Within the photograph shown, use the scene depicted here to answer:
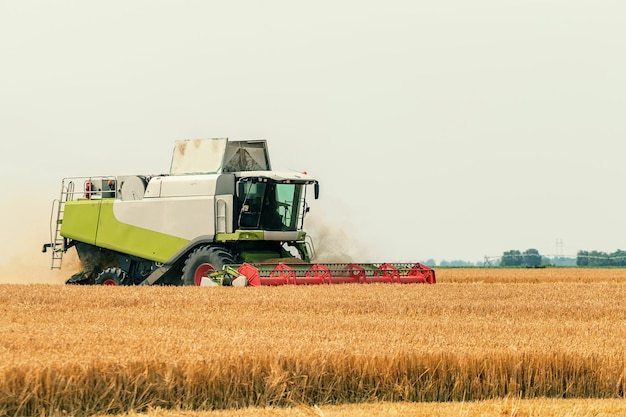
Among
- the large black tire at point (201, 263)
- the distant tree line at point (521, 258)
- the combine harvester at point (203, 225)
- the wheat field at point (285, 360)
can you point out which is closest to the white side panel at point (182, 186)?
the combine harvester at point (203, 225)

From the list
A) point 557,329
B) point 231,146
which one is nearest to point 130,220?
point 231,146

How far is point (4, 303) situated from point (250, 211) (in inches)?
283

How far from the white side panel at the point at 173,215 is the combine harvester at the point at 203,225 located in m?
0.02

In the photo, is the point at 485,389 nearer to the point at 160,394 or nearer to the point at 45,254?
the point at 160,394

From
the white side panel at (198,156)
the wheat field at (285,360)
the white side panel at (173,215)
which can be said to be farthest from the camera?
the white side panel at (198,156)

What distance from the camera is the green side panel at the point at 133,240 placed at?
22016 millimetres

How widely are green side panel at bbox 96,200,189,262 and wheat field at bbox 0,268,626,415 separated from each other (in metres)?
7.98

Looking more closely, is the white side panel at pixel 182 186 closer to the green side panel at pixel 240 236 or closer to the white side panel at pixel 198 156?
the white side panel at pixel 198 156

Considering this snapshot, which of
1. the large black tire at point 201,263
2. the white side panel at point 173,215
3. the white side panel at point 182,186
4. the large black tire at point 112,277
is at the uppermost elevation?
the white side panel at point 182,186

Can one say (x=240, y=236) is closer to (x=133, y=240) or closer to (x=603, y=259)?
(x=133, y=240)

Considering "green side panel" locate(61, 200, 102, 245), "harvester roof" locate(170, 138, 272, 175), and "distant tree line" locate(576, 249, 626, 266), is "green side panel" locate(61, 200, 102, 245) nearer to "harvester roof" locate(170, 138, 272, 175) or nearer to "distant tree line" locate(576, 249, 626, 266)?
"harvester roof" locate(170, 138, 272, 175)

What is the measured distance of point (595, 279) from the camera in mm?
33875

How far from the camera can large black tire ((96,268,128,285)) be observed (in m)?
22.5

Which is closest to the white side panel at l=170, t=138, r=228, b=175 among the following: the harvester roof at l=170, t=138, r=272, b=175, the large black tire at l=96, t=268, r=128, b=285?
the harvester roof at l=170, t=138, r=272, b=175
